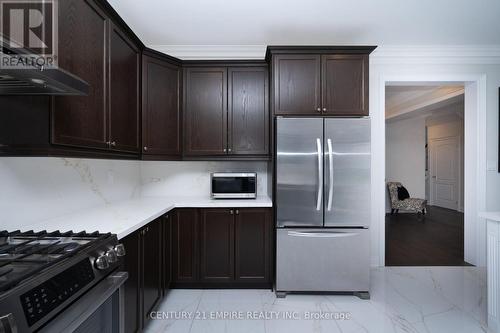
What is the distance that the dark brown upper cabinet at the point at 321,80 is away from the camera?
232 centimetres

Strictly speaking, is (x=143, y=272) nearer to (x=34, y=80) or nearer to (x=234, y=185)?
(x=234, y=185)

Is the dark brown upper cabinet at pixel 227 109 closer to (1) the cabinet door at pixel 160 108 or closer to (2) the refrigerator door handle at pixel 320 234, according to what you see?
(1) the cabinet door at pixel 160 108

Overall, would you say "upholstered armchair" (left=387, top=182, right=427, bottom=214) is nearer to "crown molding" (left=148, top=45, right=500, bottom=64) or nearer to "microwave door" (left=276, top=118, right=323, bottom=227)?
"crown molding" (left=148, top=45, right=500, bottom=64)

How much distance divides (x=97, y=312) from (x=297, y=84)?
2.26m

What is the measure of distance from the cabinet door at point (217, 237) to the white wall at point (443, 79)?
1808 millimetres

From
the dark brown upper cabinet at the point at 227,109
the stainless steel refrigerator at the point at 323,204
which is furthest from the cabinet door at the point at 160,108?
the stainless steel refrigerator at the point at 323,204

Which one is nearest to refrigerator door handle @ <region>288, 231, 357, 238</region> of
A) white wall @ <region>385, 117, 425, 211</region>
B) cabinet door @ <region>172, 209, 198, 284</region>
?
cabinet door @ <region>172, 209, 198, 284</region>

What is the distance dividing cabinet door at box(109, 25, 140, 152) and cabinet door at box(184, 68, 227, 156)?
1.83ft

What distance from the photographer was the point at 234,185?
262cm

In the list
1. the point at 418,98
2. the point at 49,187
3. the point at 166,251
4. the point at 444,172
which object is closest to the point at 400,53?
the point at 418,98

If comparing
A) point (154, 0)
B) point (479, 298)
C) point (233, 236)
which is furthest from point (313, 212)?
point (154, 0)

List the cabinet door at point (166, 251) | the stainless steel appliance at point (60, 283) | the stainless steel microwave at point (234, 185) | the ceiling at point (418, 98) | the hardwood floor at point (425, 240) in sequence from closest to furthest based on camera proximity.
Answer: the stainless steel appliance at point (60, 283)
the cabinet door at point (166, 251)
the stainless steel microwave at point (234, 185)
the hardwood floor at point (425, 240)
the ceiling at point (418, 98)

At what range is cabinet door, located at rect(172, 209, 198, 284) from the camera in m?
2.37

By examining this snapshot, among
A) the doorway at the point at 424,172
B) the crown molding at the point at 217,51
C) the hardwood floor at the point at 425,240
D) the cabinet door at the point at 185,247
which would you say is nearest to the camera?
the cabinet door at the point at 185,247
